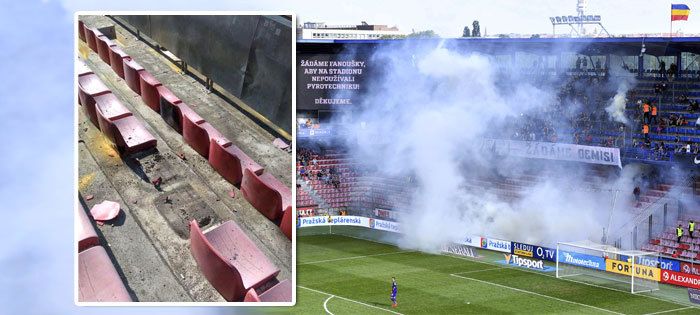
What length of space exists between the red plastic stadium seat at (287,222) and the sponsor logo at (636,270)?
1689cm

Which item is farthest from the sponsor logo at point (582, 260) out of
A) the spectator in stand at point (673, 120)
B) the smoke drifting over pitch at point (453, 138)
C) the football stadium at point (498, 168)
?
the spectator in stand at point (673, 120)

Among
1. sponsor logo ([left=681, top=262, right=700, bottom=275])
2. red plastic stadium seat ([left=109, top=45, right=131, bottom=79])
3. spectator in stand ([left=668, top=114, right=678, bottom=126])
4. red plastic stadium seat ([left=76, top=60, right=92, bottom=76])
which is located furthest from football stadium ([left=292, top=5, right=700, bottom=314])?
red plastic stadium seat ([left=76, top=60, right=92, bottom=76])

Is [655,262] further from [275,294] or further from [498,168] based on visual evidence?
[275,294]

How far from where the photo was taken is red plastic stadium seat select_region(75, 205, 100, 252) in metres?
7.16

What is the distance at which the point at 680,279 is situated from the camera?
22750 millimetres

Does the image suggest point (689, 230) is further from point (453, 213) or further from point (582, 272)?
point (453, 213)

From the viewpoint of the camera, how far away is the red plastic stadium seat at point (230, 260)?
712 centimetres

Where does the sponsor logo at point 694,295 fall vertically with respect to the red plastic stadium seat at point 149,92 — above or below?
below

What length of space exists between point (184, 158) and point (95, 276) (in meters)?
1.20

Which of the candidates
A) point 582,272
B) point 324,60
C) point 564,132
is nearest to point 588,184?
point 564,132

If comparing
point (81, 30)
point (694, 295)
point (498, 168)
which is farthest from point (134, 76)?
point (498, 168)

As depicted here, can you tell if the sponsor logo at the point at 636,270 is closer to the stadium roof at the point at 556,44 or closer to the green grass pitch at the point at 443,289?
the green grass pitch at the point at 443,289

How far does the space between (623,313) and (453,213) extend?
1148cm

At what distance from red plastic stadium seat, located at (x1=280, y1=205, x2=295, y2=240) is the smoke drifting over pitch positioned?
2264 cm
